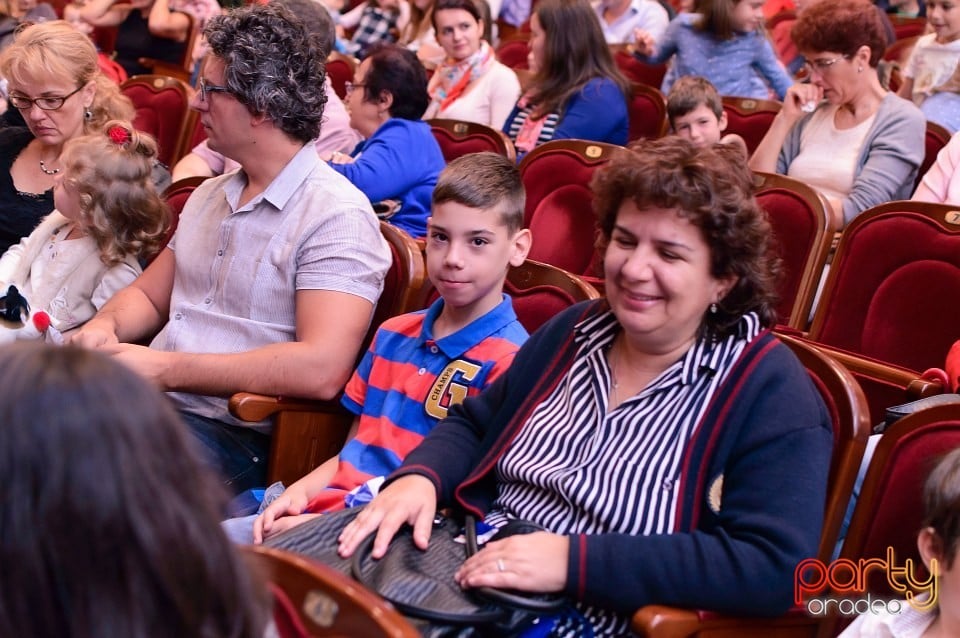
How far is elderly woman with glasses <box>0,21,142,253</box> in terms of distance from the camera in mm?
3055

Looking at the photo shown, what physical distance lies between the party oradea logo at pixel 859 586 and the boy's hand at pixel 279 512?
81 cm

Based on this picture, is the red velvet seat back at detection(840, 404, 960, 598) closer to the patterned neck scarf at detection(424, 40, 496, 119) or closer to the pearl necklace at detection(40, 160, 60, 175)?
the pearl necklace at detection(40, 160, 60, 175)

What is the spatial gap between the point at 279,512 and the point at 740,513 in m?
0.84

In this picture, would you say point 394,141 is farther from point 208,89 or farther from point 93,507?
point 93,507

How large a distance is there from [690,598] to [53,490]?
2.95ft

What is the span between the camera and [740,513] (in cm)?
143

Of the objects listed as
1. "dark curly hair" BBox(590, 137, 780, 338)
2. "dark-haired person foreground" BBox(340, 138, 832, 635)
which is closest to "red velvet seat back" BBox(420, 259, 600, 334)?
"dark-haired person foreground" BBox(340, 138, 832, 635)

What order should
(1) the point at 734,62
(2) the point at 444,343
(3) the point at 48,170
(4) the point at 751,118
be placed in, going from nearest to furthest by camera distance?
(2) the point at 444,343 < (3) the point at 48,170 < (4) the point at 751,118 < (1) the point at 734,62

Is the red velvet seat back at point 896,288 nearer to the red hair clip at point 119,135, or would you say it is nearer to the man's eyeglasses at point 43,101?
the red hair clip at point 119,135

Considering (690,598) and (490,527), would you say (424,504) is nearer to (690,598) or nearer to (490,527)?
(490,527)

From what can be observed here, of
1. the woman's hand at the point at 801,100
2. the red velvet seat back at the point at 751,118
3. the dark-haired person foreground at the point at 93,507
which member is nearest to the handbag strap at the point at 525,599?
the dark-haired person foreground at the point at 93,507

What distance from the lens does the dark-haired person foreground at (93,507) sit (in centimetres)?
78

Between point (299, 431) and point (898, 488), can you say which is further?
point (299, 431)

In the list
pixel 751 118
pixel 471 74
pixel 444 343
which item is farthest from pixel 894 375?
pixel 471 74
